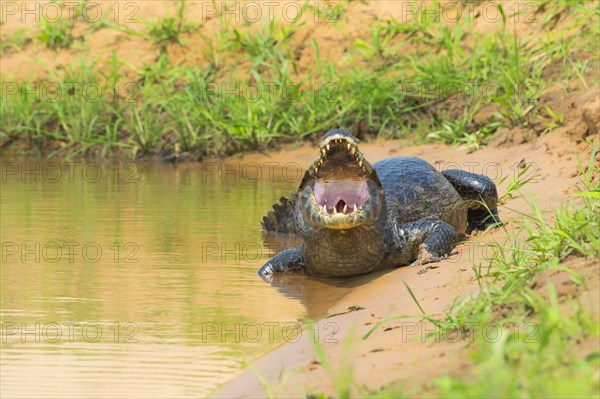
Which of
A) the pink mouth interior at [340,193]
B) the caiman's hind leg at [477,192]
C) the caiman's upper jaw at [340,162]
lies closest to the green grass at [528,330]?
the caiman's upper jaw at [340,162]

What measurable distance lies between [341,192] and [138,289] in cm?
137

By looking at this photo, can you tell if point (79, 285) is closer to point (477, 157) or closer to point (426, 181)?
point (426, 181)

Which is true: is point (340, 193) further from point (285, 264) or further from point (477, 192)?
point (477, 192)

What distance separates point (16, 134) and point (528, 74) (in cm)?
622

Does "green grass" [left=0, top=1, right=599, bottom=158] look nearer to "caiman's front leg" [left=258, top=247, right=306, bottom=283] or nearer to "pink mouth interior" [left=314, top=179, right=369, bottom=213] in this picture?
"caiman's front leg" [left=258, top=247, right=306, bottom=283]

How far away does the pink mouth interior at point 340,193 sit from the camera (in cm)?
698

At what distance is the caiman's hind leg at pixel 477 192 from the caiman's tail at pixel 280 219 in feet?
4.13

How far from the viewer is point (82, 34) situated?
52.7 ft

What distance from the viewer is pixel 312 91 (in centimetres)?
1318

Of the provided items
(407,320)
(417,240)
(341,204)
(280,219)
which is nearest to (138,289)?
(341,204)

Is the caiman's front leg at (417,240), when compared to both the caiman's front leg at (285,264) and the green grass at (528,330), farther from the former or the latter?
the green grass at (528,330)

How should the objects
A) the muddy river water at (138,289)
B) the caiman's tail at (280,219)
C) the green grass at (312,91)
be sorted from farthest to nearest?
the green grass at (312,91) → the caiman's tail at (280,219) → the muddy river water at (138,289)

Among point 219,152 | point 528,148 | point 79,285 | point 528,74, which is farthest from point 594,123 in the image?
point 219,152

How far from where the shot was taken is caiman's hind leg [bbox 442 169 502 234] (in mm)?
8234
